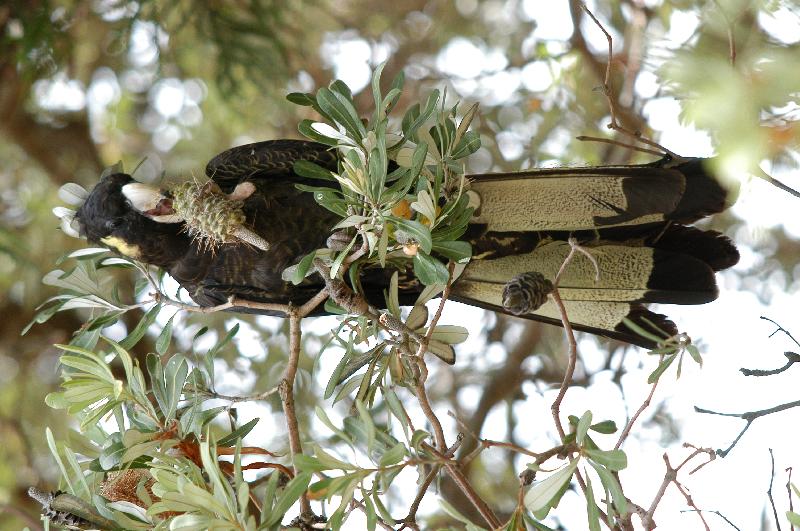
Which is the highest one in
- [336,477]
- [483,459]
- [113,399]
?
[336,477]

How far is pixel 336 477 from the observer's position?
47.1 inches

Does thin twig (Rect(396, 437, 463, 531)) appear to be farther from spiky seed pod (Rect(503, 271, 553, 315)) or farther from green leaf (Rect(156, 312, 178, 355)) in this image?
green leaf (Rect(156, 312, 178, 355))

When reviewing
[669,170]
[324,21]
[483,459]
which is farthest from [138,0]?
[483,459]

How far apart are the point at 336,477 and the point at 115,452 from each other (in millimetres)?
468

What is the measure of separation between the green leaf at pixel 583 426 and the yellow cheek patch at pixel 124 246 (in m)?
1.01

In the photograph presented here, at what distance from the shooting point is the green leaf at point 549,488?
1194 mm

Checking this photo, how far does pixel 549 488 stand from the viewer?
1.20 m

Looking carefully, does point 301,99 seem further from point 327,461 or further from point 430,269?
point 327,461

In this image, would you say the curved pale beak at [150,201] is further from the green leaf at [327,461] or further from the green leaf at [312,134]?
the green leaf at [327,461]

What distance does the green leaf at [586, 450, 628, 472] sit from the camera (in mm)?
1152

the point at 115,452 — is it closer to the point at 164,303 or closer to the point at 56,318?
the point at 164,303

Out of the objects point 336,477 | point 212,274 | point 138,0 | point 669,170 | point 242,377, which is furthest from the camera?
point 242,377

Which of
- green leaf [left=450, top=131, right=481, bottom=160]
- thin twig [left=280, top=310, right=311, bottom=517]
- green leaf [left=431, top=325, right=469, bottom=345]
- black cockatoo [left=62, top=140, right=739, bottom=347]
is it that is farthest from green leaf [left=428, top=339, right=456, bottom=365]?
green leaf [left=450, top=131, right=481, bottom=160]

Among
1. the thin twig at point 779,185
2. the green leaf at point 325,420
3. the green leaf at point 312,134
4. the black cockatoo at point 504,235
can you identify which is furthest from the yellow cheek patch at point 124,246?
the thin twig at point 779,185
